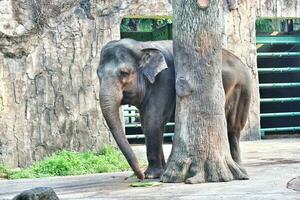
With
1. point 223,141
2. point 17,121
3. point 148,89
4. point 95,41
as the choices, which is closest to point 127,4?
point 95,41

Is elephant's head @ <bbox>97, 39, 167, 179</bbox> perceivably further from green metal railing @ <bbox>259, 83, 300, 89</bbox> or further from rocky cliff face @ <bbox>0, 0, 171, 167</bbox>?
green metal railing @ <bbox>259, 83, 300, 89</bbox>

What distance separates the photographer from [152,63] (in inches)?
244

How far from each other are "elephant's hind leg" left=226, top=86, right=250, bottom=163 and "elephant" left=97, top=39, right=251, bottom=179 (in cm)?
1

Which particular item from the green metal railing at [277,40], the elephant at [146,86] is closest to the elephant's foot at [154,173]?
the elephant at [146,86]

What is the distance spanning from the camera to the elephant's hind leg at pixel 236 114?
21.7ft

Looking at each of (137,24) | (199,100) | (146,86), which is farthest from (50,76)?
(137,24)

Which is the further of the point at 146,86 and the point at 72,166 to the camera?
the point at 72,166

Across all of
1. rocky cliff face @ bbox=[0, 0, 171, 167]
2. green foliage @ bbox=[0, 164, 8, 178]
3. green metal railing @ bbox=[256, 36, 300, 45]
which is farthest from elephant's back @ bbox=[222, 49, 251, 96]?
green metal railing @ bbox=[256, 36, 300, 45]

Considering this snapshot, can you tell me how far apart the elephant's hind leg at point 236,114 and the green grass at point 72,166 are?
6.52 feet

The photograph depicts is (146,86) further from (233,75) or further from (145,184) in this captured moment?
(145,184)

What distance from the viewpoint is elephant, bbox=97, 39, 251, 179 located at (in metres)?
5.99

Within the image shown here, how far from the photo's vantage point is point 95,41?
1006 centimetres

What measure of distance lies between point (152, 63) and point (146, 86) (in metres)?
0.25

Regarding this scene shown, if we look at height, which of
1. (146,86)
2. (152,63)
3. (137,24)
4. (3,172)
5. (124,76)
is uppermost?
(137,24)
